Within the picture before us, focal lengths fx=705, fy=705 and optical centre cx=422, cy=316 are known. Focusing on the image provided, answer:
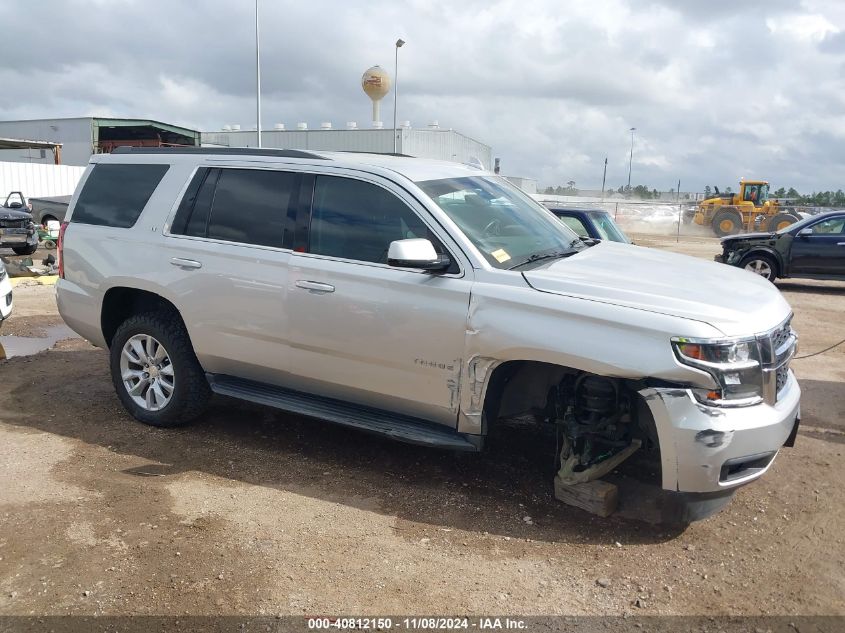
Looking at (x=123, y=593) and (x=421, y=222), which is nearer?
(x=123, y=593)

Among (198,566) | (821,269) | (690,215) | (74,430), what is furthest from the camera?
(690,215)

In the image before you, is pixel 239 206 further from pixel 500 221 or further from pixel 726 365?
pixel 726 365

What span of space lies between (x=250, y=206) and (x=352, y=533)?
7.57 feet

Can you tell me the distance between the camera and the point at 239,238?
476cm

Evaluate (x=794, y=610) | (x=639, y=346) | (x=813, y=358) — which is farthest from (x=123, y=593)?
(x=813, y=358)

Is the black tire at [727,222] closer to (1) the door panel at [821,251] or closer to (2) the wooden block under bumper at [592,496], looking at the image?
Result: (1) the door panel at [821,251]

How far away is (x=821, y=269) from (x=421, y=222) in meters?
12.8

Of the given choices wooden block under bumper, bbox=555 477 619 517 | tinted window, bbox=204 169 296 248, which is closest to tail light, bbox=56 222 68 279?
tinted window, bbox=204 169 296 248

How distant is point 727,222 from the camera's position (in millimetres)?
32250

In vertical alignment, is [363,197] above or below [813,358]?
above

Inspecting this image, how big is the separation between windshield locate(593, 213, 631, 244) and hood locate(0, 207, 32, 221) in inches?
501

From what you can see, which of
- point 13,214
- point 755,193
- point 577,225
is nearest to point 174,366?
point 577,225

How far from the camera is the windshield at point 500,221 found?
4.17 meters

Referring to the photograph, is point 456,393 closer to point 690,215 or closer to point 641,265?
point 641,265
